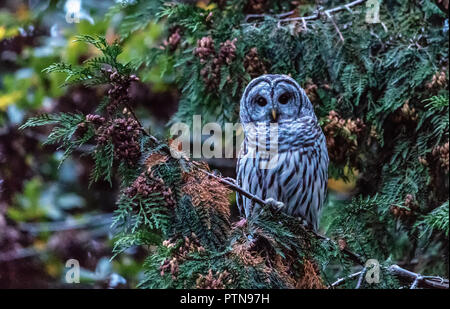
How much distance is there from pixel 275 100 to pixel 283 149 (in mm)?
263

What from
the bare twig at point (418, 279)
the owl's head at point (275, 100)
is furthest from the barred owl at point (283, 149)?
the bare twig at point (418, 279)

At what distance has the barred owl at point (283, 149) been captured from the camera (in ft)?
10.1

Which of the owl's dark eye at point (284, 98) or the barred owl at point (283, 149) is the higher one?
the owl's dark eye at point (284, 98)

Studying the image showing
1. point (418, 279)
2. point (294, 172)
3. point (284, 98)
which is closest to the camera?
point (418, 279)

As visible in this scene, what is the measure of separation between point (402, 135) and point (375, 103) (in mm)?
231

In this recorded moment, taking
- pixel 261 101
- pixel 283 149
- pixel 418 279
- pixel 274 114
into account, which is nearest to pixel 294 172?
pixel 283 149

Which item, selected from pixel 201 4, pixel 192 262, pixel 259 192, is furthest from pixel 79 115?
pixel 201 4

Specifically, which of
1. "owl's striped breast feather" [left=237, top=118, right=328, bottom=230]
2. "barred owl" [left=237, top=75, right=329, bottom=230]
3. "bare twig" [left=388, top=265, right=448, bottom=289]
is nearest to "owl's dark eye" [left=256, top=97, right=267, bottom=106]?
"barred owl" [left=237, top=75, right=329, bottom=230]

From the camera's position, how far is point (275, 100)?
3158 mm

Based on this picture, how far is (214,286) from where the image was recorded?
2016 millimetres

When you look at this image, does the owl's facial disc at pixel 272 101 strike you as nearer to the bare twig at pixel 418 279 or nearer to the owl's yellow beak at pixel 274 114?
the owl's yellow beak at pixel 274 114

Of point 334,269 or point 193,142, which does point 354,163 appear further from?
point 193,142

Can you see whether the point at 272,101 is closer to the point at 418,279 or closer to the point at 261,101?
the point at 261,101

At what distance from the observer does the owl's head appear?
315 centimetres
